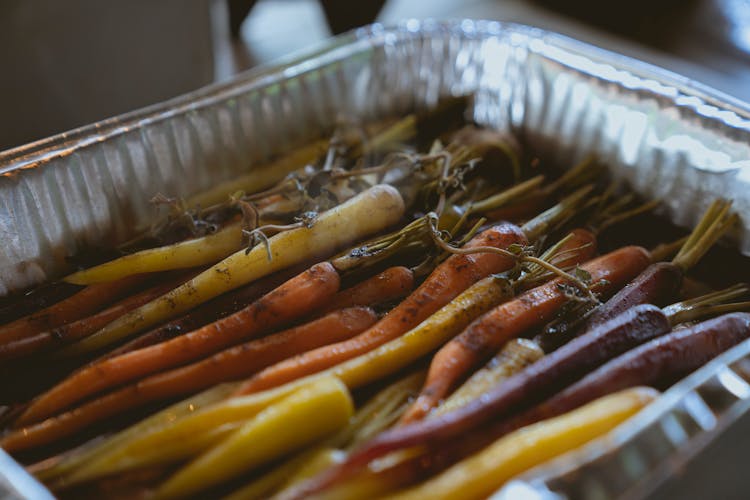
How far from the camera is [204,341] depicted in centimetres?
131

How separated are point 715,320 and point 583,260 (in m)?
0.35

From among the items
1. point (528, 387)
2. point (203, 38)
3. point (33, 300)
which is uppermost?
point (203, 38)

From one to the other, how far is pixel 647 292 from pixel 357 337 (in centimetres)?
63

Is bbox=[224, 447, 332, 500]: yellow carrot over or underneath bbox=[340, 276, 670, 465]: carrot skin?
underneath

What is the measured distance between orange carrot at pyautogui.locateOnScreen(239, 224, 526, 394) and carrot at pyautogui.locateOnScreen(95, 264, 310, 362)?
0.24 m

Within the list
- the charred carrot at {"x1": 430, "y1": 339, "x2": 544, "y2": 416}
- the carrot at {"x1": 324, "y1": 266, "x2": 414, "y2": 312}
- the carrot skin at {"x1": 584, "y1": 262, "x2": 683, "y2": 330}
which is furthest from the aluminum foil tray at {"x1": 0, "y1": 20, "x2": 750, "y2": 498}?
the charred carrot at {"x1": 430, "y1": 339, "x2": 544, "y2": 416}

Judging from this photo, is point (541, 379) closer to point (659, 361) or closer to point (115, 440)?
point (659, 361)

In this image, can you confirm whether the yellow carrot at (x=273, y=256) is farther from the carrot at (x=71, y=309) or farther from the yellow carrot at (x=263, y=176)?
the yellow carrot at (x=263, y=176)

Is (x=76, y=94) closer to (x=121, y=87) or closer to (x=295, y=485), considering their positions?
(x=121, y=87)

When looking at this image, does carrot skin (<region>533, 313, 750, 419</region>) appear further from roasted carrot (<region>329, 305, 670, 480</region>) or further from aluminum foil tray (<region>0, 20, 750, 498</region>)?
aluminum foil tray (<region>0, 20, 750, 498</region>)

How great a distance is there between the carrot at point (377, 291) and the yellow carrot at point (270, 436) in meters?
0.32

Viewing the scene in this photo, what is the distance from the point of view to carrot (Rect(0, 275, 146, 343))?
55.6 inches

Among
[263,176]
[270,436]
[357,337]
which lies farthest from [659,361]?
[263,176]

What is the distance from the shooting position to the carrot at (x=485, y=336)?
1.21 metres
